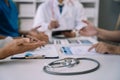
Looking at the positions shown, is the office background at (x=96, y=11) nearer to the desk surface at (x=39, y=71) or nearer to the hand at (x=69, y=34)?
the hand at (x=69, y=34)

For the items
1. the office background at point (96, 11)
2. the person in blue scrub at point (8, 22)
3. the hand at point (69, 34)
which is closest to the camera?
the person in blue scrub at point (8, 22)

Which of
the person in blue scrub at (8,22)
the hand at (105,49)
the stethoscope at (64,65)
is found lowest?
the stethoscope at (64,65)

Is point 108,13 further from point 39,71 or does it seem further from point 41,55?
point 39,71

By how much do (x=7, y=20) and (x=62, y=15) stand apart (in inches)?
29.6

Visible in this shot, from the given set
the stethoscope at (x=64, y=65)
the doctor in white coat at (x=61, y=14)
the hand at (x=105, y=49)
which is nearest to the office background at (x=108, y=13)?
the doctor in white coat at (x=61, y=14)

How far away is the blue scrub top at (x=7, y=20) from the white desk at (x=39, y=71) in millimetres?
678

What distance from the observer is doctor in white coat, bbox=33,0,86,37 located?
2.15 m

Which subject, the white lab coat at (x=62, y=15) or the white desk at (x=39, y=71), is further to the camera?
the white lab coat at (x=62, y=15)

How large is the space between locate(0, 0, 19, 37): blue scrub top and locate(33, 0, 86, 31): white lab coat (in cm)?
37

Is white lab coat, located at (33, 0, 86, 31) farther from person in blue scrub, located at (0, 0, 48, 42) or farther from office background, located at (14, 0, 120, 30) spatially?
office background, located at (14, 0, 120, 30)

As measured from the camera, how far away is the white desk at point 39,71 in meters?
0.80

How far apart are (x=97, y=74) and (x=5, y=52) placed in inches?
17.5

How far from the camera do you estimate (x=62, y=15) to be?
2.23 metres

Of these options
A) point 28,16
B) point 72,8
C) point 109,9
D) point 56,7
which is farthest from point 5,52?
point 109,9
